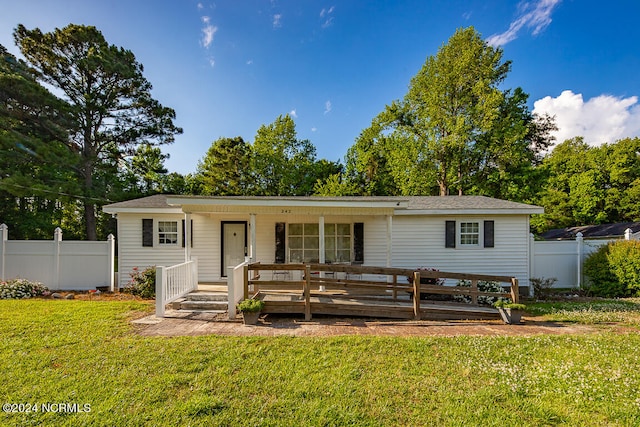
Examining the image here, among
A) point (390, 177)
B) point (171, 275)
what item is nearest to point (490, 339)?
point (171, 275)

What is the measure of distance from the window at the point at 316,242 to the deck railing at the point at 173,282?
10.8ft

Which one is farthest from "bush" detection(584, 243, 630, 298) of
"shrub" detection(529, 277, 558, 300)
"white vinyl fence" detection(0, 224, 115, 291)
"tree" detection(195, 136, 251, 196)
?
"tree" detection(195, 136, 251, 196)

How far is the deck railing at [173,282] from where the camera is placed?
19.7ft

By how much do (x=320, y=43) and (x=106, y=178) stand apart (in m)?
15.7

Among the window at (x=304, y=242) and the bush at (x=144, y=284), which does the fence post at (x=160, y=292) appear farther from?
the window at (x=304, y=242)

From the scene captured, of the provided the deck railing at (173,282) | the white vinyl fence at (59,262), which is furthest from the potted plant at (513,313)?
the white vinyl fence at (59,262)

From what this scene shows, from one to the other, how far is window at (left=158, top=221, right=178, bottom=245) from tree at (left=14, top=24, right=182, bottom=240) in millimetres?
9873

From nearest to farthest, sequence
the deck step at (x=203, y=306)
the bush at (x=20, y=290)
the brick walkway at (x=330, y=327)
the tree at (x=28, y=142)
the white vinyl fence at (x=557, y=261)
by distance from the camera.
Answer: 1. the brick walkway at (x=330, y=327)
2. the deck step at (x=203, y=306)
3. the bush at (x=20, y=290)
4. the white vinyl fence at (x=557, y=261)
5. the tree at (x=28, y=142)

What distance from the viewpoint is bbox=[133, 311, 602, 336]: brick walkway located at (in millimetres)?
5107

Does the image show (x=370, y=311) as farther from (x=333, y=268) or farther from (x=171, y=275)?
(x=171, y=275)

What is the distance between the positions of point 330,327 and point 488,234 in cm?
730

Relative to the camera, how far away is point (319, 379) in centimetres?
335

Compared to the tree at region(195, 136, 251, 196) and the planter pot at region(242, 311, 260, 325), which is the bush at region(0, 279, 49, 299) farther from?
the tree at region(195, 136, 251, 196)

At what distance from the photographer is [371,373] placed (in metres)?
3.53
